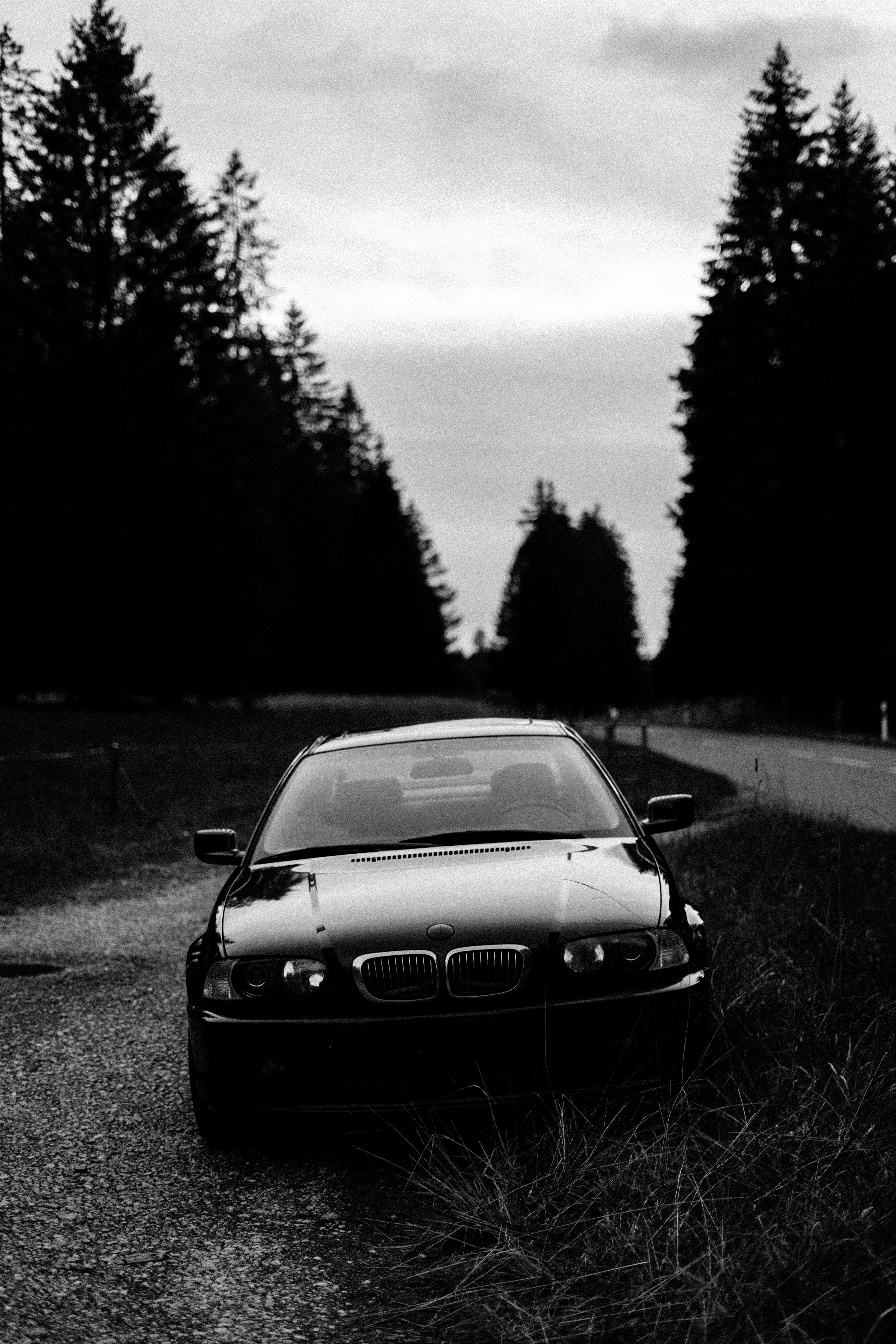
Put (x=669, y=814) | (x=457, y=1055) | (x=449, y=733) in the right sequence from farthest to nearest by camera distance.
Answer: (x=449, y=733) → (x=669, y=814) → (x=457, y=1055)

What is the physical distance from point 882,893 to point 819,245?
111 ft

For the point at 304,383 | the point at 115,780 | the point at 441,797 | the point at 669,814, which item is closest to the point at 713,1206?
the point at 669,814

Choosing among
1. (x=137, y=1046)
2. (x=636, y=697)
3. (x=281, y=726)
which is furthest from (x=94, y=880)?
(x=636, y=697)

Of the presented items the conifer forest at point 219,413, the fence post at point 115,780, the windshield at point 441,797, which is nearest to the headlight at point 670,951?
the windshield at point 441,797

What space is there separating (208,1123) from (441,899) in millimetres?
1079

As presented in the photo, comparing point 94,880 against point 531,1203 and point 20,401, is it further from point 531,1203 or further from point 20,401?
point 20,401

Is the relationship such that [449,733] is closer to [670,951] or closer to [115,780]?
A: [670,951]

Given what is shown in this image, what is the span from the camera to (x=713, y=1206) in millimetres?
3463

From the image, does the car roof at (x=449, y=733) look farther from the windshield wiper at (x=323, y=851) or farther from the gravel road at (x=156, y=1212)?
the gravel road at (x=156, y=1212)

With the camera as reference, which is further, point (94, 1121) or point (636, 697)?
point (636, 697)

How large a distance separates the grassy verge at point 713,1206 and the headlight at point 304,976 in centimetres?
64

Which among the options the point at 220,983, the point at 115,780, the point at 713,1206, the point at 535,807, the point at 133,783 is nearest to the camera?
the point at 713,1206

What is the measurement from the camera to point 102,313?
36.8 metres

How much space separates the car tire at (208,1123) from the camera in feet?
15.0
